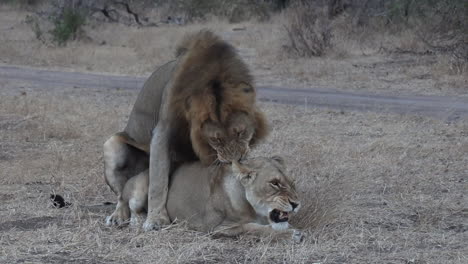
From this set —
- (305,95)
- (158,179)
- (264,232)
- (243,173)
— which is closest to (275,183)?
(243,173)

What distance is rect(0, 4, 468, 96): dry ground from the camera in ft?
53.1

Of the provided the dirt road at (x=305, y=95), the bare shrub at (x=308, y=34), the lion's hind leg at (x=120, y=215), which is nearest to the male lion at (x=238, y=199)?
the lion's hind leg at (x=120, y=215)

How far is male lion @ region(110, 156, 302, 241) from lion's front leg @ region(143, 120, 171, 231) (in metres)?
0.06

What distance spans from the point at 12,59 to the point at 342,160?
15.4m

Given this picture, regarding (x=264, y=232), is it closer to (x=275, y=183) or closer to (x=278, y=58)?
(x=275, y=183)

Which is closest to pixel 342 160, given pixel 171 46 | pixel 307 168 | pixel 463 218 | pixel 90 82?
pixel 307 168

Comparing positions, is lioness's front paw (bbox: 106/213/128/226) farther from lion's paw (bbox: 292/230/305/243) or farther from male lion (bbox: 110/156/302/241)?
lion's paw (bbox: 292/230/305/243)

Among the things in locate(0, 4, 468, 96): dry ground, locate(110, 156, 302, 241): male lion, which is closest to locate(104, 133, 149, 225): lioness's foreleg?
locate(110, 156, 302, 241): male lion

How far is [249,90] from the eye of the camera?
5766 millimetres

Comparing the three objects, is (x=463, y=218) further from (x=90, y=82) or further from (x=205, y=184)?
(x=90, y=82)

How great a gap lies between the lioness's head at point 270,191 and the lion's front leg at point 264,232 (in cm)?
4

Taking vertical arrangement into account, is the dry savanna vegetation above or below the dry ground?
above

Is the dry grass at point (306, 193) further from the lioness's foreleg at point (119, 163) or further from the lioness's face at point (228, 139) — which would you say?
the lioness's face at point (228, 139)

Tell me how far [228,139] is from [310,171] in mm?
2727
